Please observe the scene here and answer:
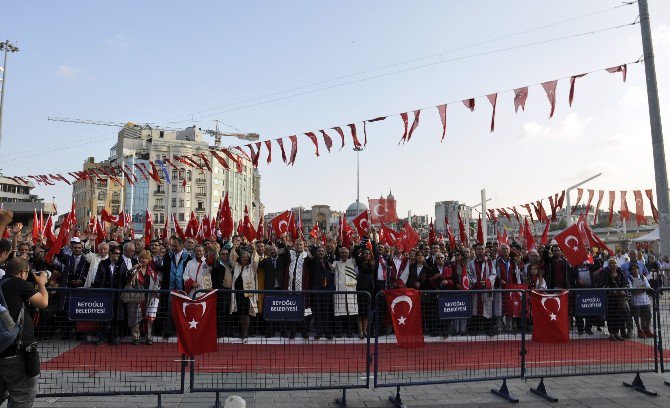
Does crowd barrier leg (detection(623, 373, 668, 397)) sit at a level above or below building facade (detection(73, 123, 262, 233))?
below

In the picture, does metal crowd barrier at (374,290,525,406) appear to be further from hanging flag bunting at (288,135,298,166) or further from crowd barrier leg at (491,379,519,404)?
hanging flag bunting at (288,135,298,166)

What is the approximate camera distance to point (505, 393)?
6.46 metres

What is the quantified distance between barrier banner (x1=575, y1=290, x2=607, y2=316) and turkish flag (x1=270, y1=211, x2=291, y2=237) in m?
9.60

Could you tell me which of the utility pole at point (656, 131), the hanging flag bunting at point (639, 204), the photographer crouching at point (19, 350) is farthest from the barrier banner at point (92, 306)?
the hanging flag bunting at point (639, 204)

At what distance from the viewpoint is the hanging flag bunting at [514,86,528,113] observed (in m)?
11.5

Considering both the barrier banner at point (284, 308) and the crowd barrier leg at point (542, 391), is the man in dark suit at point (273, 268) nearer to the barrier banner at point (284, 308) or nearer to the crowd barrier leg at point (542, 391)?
the barrier banner at point (284, 308)

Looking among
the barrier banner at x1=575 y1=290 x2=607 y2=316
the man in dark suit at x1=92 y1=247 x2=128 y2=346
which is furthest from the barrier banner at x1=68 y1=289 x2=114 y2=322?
the barrier banner at x1=575 y1=290 x2=607 y2=316

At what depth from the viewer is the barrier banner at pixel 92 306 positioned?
19.2 feet

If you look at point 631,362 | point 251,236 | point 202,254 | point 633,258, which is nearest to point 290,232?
point 251,236

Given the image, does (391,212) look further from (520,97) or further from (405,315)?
(405,315)

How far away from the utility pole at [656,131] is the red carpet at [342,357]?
519cm

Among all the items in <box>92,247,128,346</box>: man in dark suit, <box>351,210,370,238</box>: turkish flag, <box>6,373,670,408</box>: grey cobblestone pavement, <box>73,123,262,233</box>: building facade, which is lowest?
<box>6,373,670,408</box>: grey cobblestone pavement

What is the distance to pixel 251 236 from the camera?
15500 millimetres

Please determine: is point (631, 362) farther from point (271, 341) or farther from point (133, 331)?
point (133, 331)
